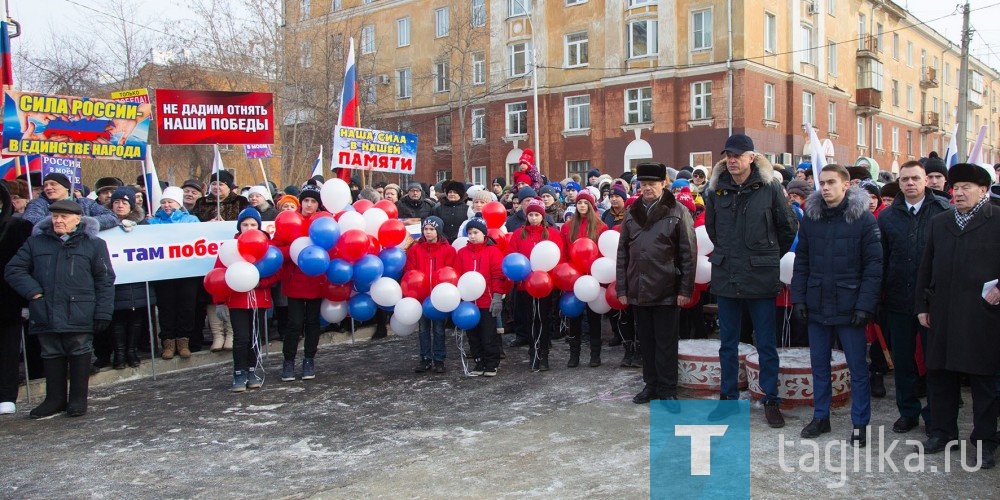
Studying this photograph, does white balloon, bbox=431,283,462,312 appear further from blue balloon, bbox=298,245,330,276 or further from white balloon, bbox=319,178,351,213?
white balloon, bbox=319,178,351,213

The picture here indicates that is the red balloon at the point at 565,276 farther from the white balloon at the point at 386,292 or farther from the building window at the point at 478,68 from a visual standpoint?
the building window at the point at 478,68

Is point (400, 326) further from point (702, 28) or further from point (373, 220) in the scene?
point (702, 28)

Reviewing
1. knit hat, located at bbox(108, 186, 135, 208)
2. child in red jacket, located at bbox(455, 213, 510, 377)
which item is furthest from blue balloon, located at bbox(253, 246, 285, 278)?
knit hat, located at bbox(108, 186, 135, 208)

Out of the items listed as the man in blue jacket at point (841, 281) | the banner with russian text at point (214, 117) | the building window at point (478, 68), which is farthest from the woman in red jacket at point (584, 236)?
the building window at point (478, 68)

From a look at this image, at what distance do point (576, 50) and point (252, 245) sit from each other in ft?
104

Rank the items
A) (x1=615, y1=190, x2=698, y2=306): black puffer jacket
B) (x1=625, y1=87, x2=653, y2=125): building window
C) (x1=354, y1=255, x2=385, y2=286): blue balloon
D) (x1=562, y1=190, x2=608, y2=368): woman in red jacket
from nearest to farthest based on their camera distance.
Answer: (x1=615, y1=190, x2=698, y2=306): black puffer jacket < (x1=354, y1=255, x2=385, y2=286): blue balloon < (x1=562, y1=190, x2=608, y2=368): woman in red jacket < (x1=625, y1=87, x2=653, y2=125): building window

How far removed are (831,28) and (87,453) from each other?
41.0m

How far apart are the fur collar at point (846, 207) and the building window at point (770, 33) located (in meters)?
30.7

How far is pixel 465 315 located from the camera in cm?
785

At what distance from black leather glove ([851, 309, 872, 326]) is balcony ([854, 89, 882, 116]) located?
42.2m

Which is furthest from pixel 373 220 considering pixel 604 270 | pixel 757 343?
pixel 757 343

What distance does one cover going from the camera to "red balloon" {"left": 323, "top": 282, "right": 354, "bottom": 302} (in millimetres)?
8188

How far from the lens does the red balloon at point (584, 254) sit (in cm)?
806

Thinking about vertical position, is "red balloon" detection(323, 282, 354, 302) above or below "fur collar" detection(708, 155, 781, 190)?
below
